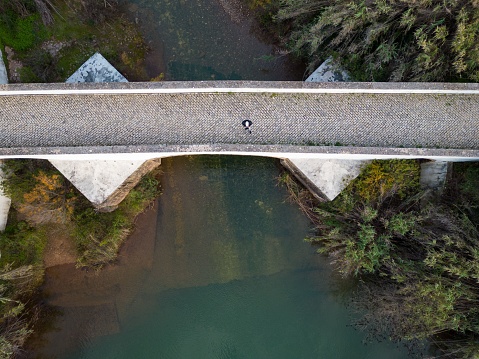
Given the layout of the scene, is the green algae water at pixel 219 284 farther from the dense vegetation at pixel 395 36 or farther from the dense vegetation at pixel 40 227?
the dense vegetation at pixel 395 36

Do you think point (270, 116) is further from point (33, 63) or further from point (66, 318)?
point (66, 318)

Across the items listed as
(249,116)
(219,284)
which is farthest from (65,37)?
(219,284)

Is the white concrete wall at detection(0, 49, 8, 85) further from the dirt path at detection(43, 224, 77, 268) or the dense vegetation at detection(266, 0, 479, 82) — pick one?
the dense vegetation at detection(266, 0, 479, 82)

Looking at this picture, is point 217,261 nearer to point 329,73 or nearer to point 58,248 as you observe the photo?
point 58,248

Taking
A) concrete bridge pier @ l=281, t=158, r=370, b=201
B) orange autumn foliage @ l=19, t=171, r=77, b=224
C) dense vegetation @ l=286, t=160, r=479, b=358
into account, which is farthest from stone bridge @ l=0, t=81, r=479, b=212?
orange autumn foliage @ l=19, t=171, r=77, b=224

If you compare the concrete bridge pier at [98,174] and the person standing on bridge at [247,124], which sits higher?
the person standing on bridge at [247,124]

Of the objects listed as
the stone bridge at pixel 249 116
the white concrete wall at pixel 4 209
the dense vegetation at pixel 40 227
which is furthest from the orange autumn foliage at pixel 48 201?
the stone bridge at pixel 249 116
